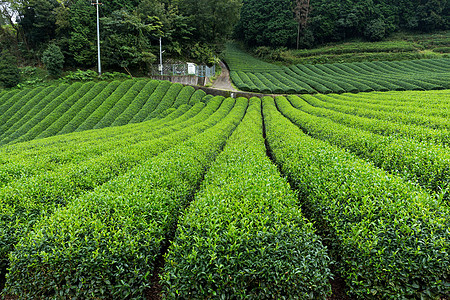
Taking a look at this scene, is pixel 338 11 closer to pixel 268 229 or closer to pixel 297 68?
pixel 297 68

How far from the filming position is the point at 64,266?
316 centimetres

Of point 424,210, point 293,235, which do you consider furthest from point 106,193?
point 424,210

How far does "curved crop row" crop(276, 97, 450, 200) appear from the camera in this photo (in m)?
4.80

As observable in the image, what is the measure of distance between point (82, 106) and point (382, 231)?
24.6m

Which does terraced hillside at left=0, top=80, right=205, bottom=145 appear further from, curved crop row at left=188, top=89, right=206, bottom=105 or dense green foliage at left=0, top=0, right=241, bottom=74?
dense green foliage at left=0, top=0, right=241, bottom=74

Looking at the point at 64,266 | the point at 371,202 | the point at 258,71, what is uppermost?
the point at 258,71

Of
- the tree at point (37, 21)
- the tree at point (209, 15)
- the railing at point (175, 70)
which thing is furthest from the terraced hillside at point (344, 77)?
the tree at point (37, 21)

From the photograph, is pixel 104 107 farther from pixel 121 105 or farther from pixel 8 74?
pixel 8 74

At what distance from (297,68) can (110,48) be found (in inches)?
1446

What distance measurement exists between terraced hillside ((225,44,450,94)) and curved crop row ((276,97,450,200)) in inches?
915

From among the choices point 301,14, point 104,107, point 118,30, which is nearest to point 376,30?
point 301,14

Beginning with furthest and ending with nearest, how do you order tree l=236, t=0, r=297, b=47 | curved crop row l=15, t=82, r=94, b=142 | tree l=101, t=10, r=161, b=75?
1. tree l=236, t=0, r=297, b=47
2. tree l=101, t=10, r=161, b=75
3. curved crop row l=15, t=82, r=94, b=142

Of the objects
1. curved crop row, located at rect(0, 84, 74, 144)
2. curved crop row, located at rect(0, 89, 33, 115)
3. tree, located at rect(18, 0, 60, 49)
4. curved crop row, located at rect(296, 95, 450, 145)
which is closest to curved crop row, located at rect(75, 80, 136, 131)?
curved crop row, located at rect(0, 84, 74, 144)

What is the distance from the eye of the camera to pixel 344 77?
3588 cm
